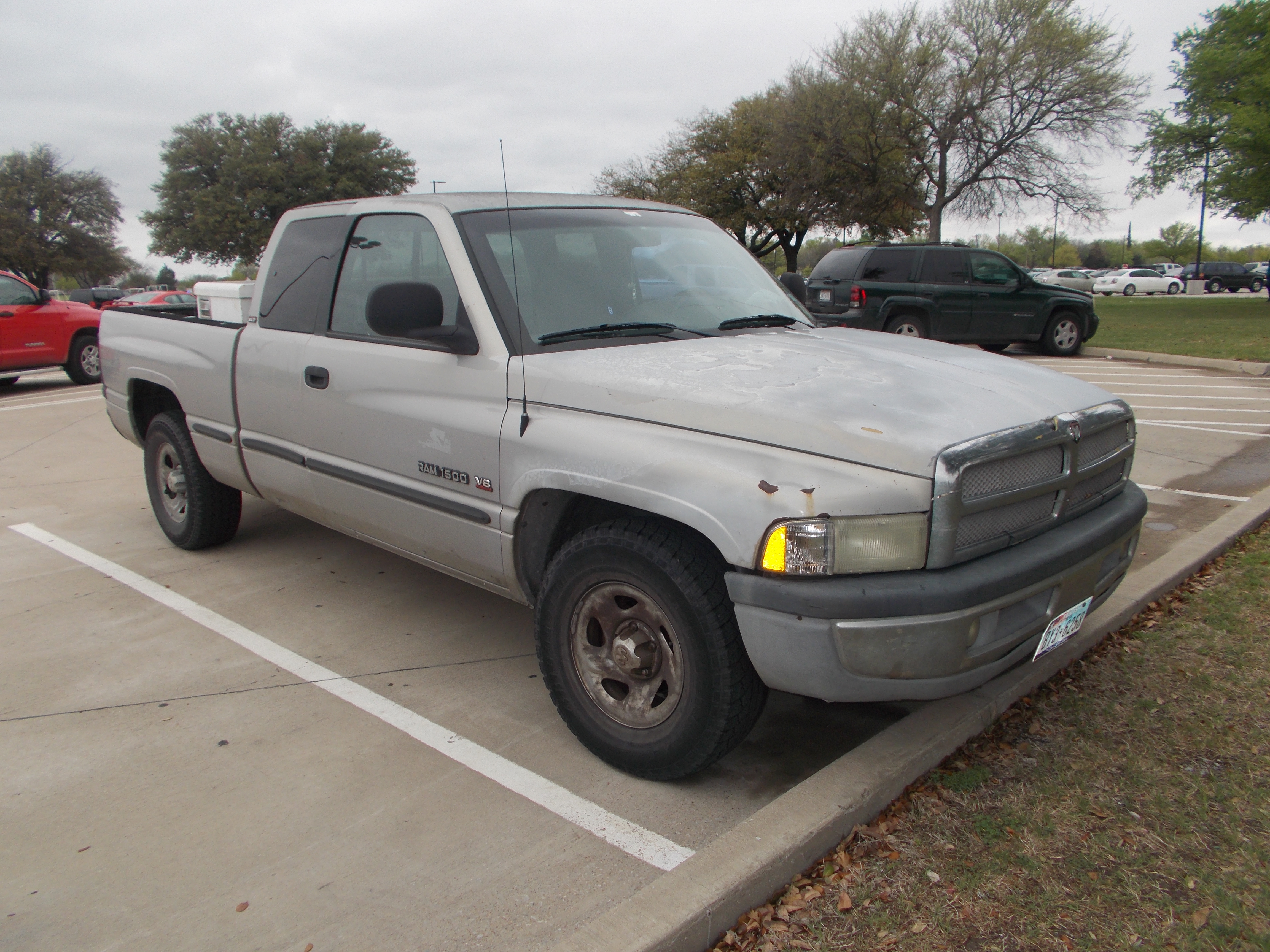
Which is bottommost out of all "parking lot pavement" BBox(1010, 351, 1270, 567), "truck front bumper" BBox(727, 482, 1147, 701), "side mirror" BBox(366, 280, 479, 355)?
"parking lot pavement" BBox(1010, 351, 1270, 567)

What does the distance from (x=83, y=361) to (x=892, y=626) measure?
14.8m

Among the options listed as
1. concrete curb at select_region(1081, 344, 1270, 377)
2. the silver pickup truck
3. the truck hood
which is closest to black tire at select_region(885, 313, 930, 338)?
concrete curb at select_region(1081, 344, 1270, 377)

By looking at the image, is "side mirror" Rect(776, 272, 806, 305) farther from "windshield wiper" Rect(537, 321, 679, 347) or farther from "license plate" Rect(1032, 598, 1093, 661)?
"license plate" Rect(1032, 598, 1093, 661)

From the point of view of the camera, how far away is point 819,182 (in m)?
30.4

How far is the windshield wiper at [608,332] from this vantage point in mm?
3281

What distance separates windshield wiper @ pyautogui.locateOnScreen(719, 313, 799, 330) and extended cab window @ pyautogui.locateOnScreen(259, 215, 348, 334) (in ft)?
5.90

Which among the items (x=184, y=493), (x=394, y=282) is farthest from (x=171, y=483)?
(x=394, y=282)

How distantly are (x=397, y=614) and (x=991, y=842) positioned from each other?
290cm

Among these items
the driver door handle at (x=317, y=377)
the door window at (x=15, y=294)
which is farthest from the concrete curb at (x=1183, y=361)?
the door window at (x=15, y=294)

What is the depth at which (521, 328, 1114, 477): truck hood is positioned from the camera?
2.53m

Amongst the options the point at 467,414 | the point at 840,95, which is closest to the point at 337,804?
the point at 467,414

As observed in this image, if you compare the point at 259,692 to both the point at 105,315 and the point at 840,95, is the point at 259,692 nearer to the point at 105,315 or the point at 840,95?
the point at 105,315

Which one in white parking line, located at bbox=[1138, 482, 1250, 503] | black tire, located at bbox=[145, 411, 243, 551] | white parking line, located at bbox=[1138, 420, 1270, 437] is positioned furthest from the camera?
white parking line, located at bbox=[1138, 420, 1270, 437]

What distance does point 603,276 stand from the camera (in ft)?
11.7
